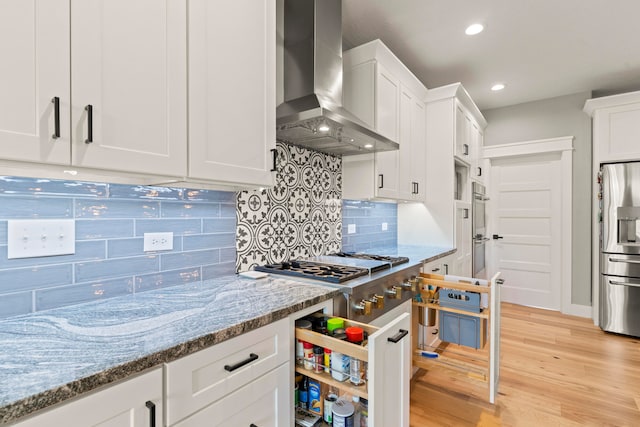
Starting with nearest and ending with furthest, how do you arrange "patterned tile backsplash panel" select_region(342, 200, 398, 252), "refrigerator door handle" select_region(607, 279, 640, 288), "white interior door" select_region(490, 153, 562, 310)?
"patterned tile backsplash panel" select_region(342, 200, 398, 252)
"refrigerator door handle" select_region(607, 279, 640, 288)
"white interior door" select_region(490, 153, 562, 310)

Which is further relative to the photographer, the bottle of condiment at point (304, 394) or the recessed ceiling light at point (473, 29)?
the recessed ceiling light at point (473, 29)

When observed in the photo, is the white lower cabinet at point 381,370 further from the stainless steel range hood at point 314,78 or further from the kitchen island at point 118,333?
the stainless steel range hood at point 314,78

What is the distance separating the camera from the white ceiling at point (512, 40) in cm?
227

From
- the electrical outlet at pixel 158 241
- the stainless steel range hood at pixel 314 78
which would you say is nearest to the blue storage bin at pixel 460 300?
the stainless steel range hood at pixel 314 78

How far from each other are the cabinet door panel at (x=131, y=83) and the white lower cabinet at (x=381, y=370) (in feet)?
2.81

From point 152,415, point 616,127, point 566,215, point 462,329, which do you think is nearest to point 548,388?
point 462,329

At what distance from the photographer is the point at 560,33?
102 inches

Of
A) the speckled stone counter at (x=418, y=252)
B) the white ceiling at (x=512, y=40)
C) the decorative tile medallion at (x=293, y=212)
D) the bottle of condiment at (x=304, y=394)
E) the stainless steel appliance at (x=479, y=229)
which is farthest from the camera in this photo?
the stainless steel appliance at (x=479, y=229)

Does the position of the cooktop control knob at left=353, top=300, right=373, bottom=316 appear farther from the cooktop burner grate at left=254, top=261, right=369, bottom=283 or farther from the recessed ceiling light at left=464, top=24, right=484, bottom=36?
the recessed ceiling light at left=464, top=24, right=484, bottom=36

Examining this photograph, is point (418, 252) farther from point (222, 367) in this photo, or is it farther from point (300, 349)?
point (222, 367)

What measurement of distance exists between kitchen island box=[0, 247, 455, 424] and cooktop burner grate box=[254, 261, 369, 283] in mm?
150

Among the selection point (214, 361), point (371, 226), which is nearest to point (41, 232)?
point (214, 361)

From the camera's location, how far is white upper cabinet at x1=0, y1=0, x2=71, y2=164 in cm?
78

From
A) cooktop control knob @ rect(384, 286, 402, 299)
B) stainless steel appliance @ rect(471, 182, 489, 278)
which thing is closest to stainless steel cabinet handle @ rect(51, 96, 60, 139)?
cooktop control knob @ rect(384, 286, 402, 299)
